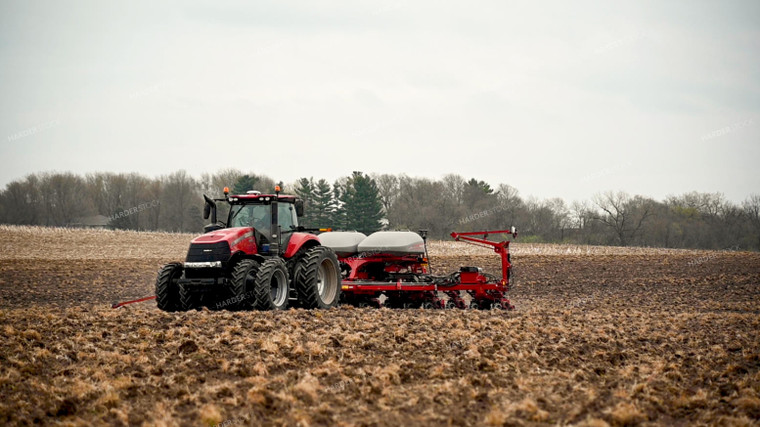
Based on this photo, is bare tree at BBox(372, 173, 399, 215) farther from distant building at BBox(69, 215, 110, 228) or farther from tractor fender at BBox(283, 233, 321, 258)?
tractor fender at BBox(283, 233, 321, 258)

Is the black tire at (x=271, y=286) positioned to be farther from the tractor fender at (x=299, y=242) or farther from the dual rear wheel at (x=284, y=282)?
the tractor fender at (x=299, y=242)

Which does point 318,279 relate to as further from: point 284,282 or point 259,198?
point 259,198

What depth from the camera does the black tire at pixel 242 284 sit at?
1142cm

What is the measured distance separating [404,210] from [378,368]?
5161cm

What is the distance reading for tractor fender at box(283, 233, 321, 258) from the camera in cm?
1297

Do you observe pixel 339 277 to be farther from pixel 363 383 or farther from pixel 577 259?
pixel 577 259

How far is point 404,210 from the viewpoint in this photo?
195ft

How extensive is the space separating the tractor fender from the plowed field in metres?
1.49

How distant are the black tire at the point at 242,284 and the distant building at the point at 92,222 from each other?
62.1 metres

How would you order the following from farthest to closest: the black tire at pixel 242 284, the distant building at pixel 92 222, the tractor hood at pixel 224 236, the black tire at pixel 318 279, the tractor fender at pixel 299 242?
the distant building at pixel 92 222
the tractor fender at pixel 299 242
the black tire at pixel 318 279
the tractor hood at pixel 224 236
the black tire at pixel 242 284

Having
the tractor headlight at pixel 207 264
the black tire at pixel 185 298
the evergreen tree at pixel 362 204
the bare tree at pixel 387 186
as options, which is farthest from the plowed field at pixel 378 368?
the bare tree at pixel 387 186

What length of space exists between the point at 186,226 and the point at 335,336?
60535 mm

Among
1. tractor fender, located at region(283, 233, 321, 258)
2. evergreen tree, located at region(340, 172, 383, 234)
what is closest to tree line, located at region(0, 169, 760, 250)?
evergreen tree, located at region(340, 172, 383, 234)

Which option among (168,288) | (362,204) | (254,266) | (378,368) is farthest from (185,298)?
(362,204)
